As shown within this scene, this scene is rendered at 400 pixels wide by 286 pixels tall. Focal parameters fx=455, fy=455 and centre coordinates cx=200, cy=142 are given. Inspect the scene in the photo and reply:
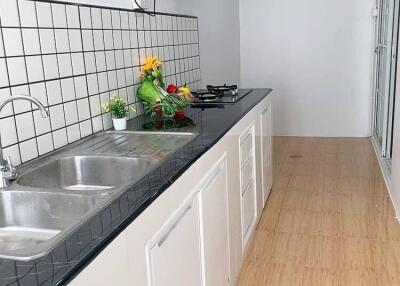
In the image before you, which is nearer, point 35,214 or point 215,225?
point 35,214

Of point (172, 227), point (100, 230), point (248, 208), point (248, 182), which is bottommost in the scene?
point (248, 208)

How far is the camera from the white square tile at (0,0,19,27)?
57.6 inches

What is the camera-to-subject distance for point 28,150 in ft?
5.22

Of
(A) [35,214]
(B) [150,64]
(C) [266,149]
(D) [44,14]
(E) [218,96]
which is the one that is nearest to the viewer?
(A) [35,214]

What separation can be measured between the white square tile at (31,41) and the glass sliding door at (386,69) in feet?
9.16

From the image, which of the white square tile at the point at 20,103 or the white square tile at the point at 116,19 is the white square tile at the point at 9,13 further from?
the white square tile at the point at 116,19

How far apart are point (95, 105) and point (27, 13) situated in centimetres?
55

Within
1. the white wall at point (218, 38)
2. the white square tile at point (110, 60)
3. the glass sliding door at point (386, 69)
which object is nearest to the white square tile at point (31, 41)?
the white square tile at point (110, 60)

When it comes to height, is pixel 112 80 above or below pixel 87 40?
below

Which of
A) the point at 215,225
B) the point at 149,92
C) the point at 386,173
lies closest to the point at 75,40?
the point at 149,92

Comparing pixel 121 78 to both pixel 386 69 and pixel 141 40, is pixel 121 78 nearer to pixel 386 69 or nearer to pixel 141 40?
pixel 141 40

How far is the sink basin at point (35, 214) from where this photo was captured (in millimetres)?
1245

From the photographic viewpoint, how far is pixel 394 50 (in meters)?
3.59

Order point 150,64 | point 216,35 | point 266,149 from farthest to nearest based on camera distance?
point 216,35 < point 266,149 < point 150,64
